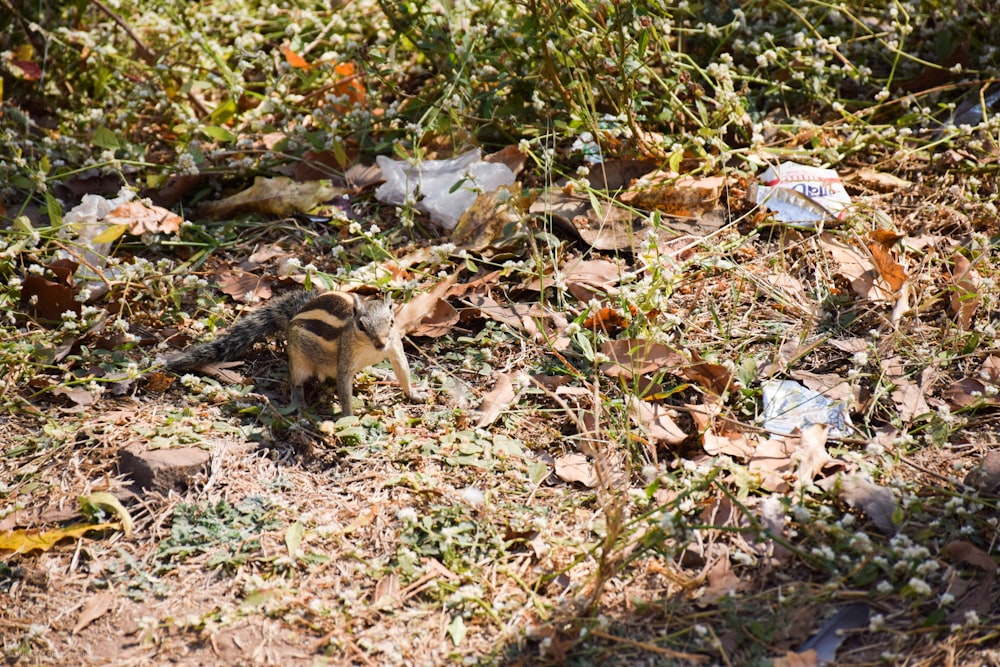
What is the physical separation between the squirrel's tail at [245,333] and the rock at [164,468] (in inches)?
24.4

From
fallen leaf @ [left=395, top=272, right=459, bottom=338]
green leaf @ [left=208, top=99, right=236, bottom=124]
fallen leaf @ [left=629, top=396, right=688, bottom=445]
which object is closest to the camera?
fallen leaf @ [left=629, top=396, right=688, bottom=445]

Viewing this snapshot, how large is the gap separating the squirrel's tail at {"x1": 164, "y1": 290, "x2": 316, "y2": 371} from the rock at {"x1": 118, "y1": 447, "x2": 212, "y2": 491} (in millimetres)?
620

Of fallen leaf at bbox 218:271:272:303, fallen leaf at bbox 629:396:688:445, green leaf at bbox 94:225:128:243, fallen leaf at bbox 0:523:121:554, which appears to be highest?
green leaf at bbox 94:225:128:243

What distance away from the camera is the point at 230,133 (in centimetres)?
527

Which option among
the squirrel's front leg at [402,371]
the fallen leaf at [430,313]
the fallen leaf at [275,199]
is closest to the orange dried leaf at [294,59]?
the fallen leaf at [275,199]

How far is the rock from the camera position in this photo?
3.49 meters

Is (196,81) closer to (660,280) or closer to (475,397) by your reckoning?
(475,397)

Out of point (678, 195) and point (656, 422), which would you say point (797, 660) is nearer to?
point (656, 422)

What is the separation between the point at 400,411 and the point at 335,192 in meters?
1.69

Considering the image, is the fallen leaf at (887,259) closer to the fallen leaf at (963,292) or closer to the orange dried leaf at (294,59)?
the fallen leaf at (963,292)

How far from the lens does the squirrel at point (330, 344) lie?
3.79 metres

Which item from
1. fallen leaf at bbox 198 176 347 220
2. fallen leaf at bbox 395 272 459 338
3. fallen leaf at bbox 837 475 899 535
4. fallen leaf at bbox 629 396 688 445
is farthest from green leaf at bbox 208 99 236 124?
fallen leaf at bbox 837 475 899 535

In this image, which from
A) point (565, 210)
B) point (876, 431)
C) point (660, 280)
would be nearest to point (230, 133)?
point (565, 210)

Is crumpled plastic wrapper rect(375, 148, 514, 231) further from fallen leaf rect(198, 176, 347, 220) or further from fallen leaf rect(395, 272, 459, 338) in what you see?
fallen leaf rect(395, 272, 459, 338)
